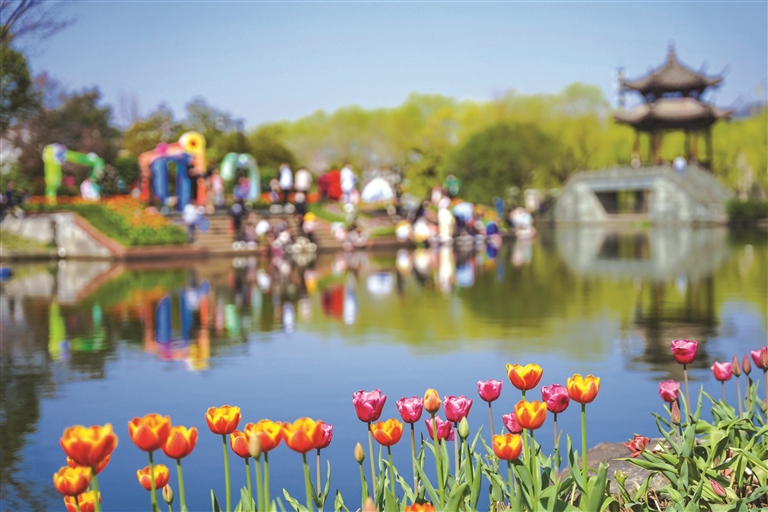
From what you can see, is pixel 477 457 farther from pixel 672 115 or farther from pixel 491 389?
pixel 672 115

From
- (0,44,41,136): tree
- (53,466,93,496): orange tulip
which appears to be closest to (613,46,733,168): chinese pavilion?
(0,44,41,136): tree

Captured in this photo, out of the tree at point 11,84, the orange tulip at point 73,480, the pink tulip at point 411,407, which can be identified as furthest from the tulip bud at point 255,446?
the tree at point 11,84

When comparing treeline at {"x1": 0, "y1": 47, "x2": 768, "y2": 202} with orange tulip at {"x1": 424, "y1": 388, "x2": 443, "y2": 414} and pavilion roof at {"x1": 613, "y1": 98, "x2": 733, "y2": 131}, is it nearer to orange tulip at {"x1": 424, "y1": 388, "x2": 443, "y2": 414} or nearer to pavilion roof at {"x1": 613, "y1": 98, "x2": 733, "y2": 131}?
pavilion roof at {"x1": 613, "y1": 98, "x2": 733, "y2": 131}

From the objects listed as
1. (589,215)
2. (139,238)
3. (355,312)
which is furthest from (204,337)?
(589,215)

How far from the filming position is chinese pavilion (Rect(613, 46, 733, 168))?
173ft

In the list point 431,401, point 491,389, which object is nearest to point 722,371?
point 491,389

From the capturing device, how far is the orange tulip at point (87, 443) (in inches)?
90.4

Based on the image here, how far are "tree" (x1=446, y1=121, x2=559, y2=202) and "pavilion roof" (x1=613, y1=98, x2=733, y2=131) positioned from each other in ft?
23.0

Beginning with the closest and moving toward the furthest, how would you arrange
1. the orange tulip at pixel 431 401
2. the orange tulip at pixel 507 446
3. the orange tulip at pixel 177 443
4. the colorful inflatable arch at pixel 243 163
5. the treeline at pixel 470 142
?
1. the orange tulip at pixel 177 443
2. the orange tulip at pixel 507 446
3. the orange tulip at pixel 431 401
4. the colorful inflatable arch at pixel 243 163
5. the treeline at pixel 470 142

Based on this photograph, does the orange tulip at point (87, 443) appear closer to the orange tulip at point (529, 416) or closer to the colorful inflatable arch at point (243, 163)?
the orange tulip at point (529, 416)

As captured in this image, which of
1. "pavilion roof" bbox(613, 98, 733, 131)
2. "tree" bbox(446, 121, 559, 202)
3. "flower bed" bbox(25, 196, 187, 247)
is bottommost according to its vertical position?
"flower bed" bbox(25, 196, 187, 247)

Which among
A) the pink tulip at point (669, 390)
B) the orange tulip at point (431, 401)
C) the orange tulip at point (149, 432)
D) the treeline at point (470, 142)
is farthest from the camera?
the treeline at point (470, 142)

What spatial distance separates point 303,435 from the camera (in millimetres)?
2543

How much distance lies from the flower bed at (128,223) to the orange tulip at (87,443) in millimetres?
26791
